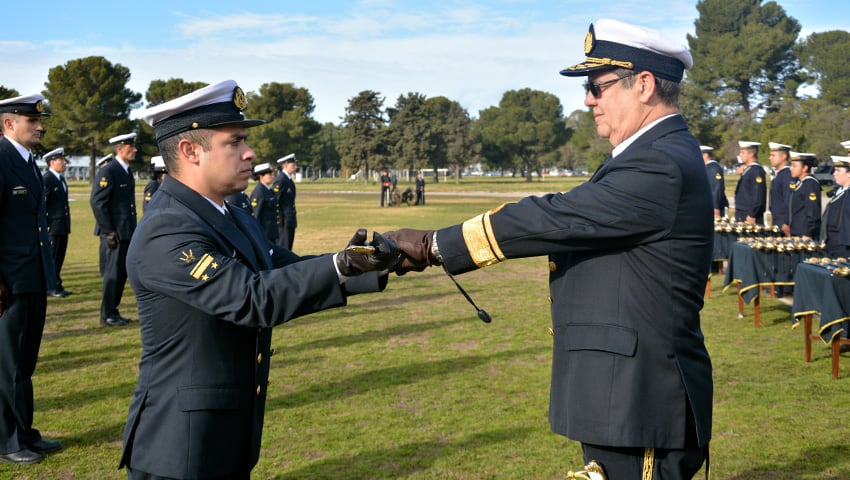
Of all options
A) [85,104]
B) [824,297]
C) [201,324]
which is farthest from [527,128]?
[201,324]

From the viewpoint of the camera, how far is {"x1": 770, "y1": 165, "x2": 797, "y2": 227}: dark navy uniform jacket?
1327 cm

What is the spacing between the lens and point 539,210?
2.51m

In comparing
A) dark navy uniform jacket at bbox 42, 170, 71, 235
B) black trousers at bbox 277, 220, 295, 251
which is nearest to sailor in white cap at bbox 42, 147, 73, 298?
dark navy uniform jacket at bbox 42, 170, 71, 235

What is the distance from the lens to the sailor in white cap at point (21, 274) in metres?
5.09

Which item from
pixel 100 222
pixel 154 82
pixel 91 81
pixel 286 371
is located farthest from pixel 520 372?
pixel 154 82

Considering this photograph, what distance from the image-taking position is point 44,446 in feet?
17.3

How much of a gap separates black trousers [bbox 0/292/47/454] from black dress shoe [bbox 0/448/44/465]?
3 cm

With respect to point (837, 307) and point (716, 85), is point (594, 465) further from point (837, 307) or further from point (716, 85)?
point (716, 85)

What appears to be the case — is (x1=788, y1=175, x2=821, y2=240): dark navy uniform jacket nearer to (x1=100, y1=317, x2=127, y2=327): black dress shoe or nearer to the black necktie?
(x1=100, y1=317, x2=127, y2=327): black dress shoe

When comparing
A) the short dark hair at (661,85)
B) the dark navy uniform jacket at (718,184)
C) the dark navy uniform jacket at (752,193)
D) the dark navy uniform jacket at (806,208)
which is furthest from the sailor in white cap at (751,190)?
the short dark hair at (661,85)

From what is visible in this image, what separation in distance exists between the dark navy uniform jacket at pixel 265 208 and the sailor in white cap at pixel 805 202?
919 cm

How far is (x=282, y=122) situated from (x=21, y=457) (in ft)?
300

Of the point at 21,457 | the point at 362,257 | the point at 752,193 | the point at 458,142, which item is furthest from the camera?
the point at 458,142

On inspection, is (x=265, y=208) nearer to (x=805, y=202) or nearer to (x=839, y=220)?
(x=839, y=220)
